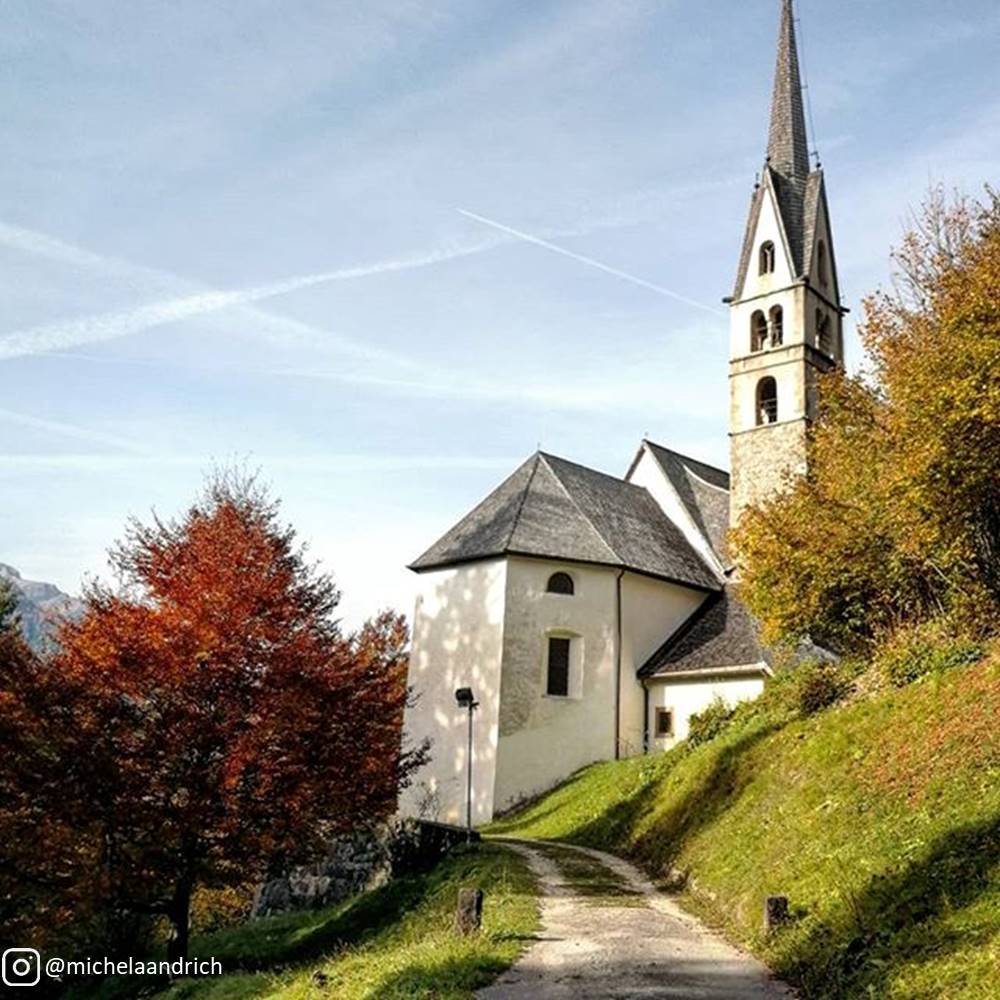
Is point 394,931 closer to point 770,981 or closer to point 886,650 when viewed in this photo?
point 770,981

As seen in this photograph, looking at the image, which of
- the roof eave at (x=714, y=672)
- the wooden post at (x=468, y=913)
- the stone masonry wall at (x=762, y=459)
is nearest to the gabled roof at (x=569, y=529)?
the stone masonry wall at (x=762, y=459)

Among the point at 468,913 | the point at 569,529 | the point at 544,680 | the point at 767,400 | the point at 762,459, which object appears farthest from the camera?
the point at 767,400

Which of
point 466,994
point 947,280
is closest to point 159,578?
point 466,994

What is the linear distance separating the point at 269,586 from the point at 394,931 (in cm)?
598

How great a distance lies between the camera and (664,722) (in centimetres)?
3038

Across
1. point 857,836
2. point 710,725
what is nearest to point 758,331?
point 710,725

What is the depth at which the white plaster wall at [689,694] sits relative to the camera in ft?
92.5

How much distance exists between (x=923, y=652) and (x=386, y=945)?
9.92m

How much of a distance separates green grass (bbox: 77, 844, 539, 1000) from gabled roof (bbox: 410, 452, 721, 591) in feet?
40.6

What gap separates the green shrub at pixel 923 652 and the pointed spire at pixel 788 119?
27.3 metres

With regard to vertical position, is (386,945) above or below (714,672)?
below

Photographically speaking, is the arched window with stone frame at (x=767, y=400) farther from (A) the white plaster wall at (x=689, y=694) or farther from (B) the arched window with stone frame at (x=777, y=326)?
(A) the white plaster wall at (x=689, y=694)

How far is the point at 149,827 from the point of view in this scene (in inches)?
563

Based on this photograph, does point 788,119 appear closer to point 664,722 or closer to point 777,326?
point 777,326
